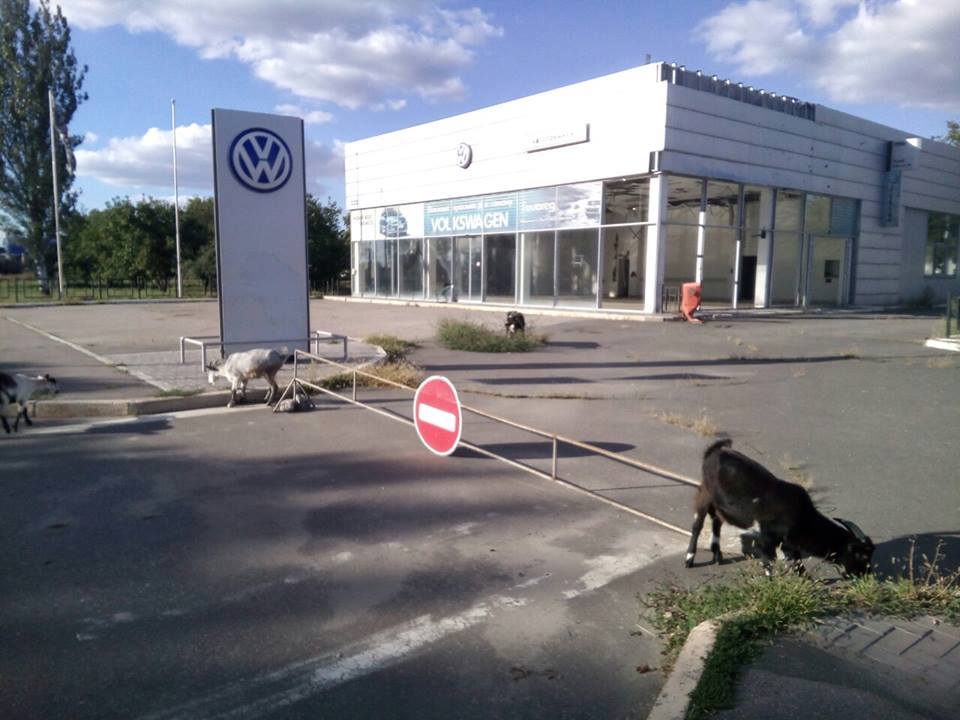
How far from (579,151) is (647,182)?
2904mm

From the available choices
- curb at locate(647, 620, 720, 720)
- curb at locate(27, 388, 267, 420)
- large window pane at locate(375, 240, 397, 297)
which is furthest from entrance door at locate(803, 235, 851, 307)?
curb at locate(647, 620, 720, 720)

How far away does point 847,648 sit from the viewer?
3414 millimetres

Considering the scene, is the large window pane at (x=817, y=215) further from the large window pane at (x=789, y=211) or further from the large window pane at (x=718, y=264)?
the large window pane at (x=718, y=264)

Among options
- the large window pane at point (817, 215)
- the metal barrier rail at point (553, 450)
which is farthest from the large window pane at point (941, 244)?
the metal barrier rail at point (553, 450)

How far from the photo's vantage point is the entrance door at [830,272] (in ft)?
104

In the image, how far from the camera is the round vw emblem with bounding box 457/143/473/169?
101ft

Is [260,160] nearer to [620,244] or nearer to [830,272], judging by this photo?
[620,244]

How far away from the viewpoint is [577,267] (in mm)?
26938

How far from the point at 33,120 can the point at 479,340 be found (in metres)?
36.8

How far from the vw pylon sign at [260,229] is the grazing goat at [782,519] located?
958 centimetres

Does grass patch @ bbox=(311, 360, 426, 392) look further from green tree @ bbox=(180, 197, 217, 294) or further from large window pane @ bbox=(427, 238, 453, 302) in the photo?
green tree @ bbox=(180, 197, 217, 294)

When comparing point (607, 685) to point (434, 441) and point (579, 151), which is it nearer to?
point (434, 441)

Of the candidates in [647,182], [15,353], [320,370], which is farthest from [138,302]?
[320,370]

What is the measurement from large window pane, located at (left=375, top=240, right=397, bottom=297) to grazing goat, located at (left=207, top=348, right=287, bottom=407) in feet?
90.7
